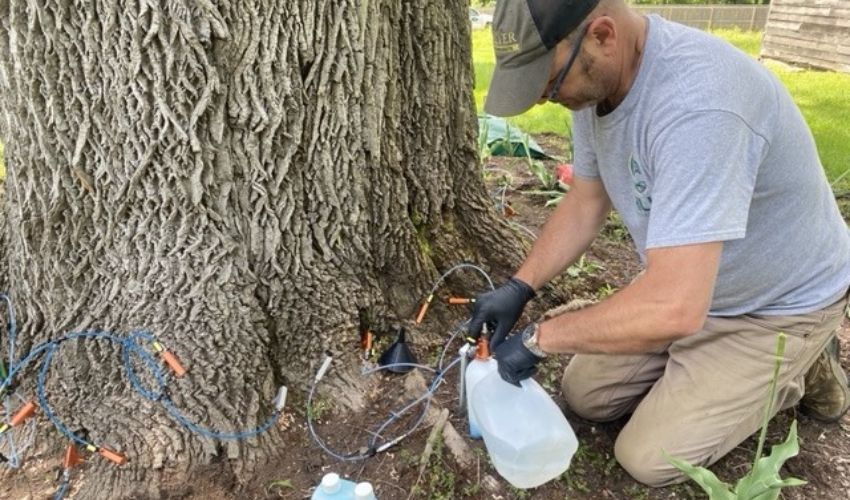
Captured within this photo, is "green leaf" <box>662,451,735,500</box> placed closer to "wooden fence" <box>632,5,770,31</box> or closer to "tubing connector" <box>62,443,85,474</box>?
"tubing connector" <box>62,443,85,474</box>

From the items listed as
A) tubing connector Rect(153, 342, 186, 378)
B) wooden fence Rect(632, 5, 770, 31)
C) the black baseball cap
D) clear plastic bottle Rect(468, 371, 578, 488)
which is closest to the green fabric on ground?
clear plastic bottle Rect(468, 371, 578, 488)

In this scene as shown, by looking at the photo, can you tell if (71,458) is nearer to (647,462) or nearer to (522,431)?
(522,431)

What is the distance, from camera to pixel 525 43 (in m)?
1.72


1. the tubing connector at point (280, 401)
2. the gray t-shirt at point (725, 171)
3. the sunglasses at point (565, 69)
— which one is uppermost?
the sunglasses at point (565, 69)

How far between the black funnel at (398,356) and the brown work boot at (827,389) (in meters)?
1.53

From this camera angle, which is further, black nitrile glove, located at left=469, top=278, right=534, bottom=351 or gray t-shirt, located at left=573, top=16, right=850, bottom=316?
black nitrile glove, located at left=469, top=278, right=534, bottom=351

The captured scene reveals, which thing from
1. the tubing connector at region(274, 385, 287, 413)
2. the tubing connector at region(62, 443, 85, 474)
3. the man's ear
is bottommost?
the tubing connector at region(62, 443, 85, 474)

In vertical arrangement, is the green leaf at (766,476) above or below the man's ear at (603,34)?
below

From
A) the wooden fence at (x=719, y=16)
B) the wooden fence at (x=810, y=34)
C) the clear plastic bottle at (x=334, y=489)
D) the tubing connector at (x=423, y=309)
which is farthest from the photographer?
the wooden fence at (x=719, y=16)

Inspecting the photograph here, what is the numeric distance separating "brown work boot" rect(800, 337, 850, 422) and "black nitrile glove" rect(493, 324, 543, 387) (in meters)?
1.16

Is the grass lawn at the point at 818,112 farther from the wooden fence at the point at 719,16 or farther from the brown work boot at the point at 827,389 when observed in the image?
the wooden fence at the point at 719,16

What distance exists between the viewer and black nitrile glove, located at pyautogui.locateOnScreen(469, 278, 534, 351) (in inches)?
92.3

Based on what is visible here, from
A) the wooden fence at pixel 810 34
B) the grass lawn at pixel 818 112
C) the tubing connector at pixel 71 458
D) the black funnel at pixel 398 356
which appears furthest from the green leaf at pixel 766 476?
the wooden fence at pixel 810 34

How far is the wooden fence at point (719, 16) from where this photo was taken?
61.5 feet
